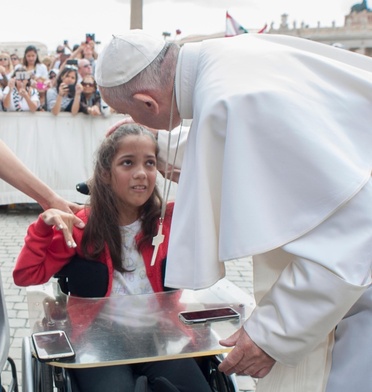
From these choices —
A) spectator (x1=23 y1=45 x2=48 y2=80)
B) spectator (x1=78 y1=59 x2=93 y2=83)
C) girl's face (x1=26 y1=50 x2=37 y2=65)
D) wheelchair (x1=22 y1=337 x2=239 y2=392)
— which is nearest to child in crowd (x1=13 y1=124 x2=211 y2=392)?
wheelchair (x1=22 y1=337 x2=239 y2=392)

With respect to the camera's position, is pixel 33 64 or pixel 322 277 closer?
pixel 322 277

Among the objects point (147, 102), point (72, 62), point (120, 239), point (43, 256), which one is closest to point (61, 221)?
point (43, 256)

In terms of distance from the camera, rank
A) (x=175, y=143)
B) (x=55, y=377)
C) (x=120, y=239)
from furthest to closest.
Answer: (x=120, y=239), (x=175, y=143), (x=55, y=377)

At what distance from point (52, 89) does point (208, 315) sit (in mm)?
5798

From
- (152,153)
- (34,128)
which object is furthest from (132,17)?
(152,153)

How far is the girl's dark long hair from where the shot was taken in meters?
2.22

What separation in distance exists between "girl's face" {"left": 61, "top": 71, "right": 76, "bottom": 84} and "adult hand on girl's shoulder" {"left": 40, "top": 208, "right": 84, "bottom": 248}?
5.29 meters

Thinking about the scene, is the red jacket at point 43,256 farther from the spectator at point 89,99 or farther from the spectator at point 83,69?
the spectator at point 83,69

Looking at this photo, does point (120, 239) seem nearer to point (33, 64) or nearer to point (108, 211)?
point (108, 211)

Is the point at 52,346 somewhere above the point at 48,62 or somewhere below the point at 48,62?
below

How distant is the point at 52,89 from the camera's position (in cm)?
715

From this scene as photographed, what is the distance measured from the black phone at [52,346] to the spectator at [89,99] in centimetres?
554

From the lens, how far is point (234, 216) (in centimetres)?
118

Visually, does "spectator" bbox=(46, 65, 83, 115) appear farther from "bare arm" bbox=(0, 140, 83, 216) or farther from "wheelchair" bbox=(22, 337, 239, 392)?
"wheelchair" bbox=(22, 337, 239, 392)
